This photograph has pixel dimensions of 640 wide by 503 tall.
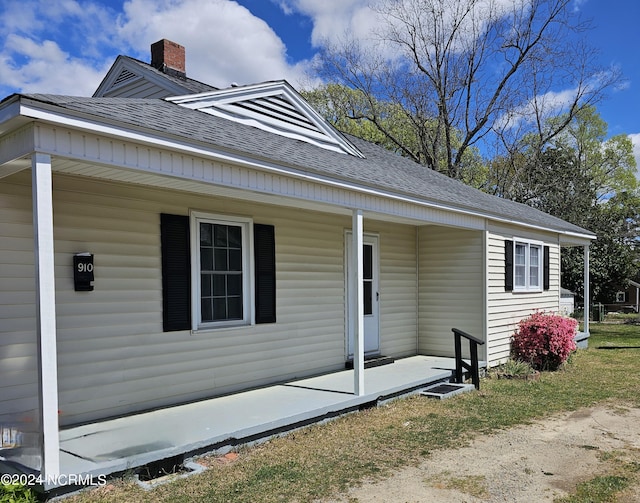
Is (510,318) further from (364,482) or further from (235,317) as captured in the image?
(364,482)

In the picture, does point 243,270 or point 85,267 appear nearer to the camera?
point 85,267

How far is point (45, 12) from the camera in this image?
14.1 m

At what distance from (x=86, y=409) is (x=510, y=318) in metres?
8.04

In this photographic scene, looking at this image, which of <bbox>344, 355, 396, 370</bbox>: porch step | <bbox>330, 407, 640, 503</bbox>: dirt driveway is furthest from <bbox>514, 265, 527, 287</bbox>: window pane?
<bbox>330, 407, 640, 503</bbox>: dirt driveway

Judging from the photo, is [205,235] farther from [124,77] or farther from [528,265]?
[528,265]

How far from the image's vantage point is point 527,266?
11156 millimetres

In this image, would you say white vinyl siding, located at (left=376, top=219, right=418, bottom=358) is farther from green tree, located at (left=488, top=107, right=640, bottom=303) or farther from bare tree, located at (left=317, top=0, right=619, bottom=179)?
green tree, located at (left=488, top=107, right=640, bottom=303)

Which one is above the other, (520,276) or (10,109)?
(10,109)

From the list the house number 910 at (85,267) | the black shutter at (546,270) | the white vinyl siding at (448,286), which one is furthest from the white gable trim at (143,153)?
the black shutter at (546,270)

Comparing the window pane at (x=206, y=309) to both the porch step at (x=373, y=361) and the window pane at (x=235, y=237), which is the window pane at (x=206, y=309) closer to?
the window pane at (x=235, y=237)

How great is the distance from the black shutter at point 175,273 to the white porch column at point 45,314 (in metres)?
2.29

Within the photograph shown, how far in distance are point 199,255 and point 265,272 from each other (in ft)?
3.72

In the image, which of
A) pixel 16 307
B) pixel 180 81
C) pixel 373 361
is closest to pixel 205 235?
pixel 16 307

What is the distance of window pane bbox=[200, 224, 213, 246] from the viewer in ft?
21.4
